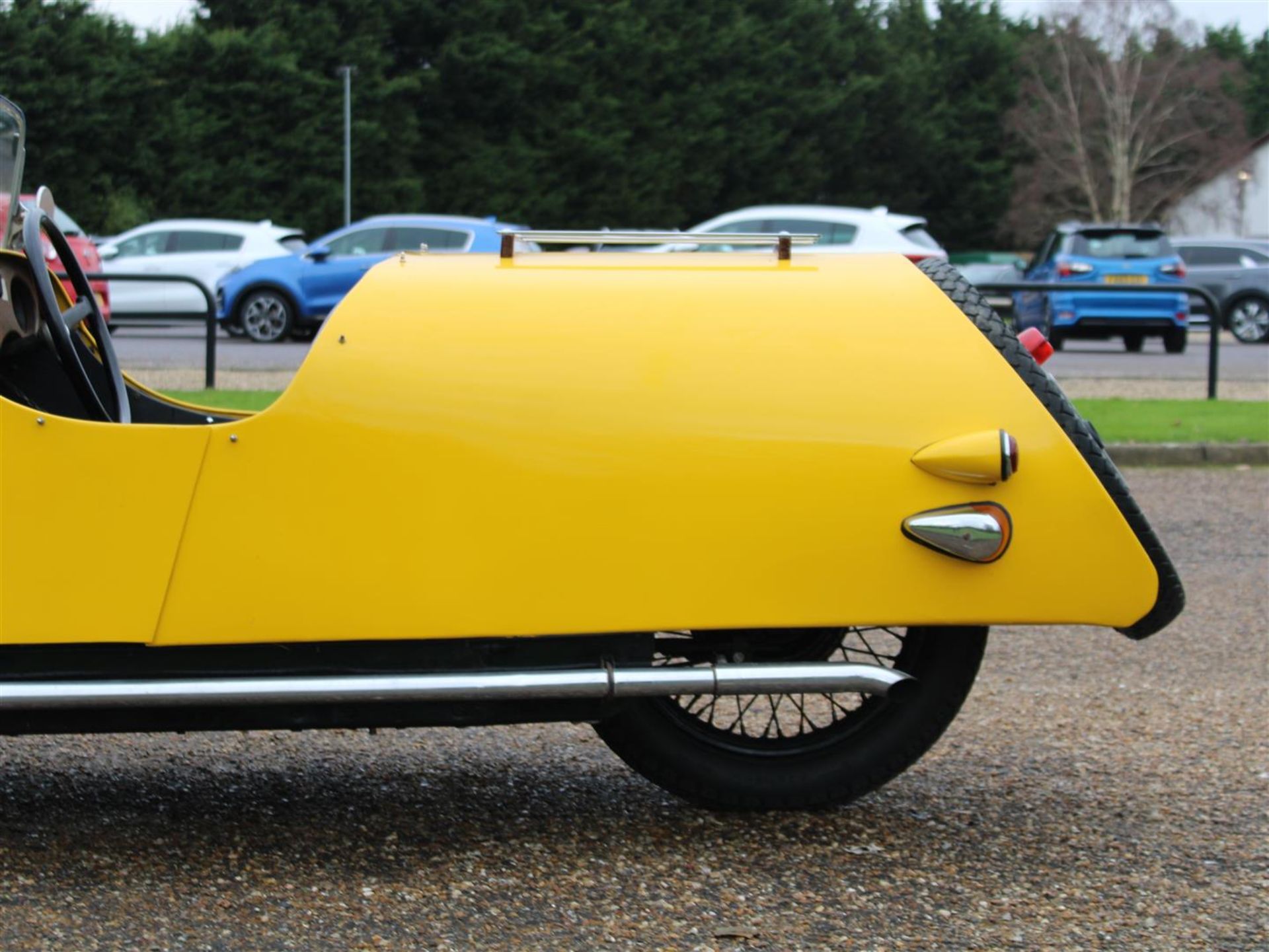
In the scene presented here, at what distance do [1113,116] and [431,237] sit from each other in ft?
160

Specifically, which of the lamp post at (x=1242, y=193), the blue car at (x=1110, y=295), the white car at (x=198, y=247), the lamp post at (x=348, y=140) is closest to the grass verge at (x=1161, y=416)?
the blue car at (x=1110, y=295)

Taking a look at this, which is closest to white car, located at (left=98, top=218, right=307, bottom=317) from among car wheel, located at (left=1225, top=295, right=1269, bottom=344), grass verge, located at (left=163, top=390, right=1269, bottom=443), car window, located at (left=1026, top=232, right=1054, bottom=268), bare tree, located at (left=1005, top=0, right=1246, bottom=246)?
car window, located at (left=1026, top=232, right=1054, bottom=268)

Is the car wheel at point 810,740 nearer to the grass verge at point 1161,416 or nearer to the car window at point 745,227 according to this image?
the grass verge at point 1161,416

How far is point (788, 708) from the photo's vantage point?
12.2 feet

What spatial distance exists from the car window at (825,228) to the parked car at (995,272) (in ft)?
4.45

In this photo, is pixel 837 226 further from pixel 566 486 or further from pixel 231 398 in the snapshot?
pixel 566 486

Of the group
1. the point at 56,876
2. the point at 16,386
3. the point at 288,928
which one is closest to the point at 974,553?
the point at 288,928

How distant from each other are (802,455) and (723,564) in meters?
0.26

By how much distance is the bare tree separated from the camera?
2438 inches

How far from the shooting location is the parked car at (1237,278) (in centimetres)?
2438

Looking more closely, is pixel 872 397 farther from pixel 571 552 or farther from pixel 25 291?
pixel 25 291

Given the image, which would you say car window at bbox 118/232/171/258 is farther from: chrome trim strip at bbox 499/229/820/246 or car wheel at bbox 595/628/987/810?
car wheel at bbox 595/628/987/810

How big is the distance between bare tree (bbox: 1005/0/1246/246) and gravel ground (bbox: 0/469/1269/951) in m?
61.6

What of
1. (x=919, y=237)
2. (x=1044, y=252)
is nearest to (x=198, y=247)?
(x=919, y=237)
